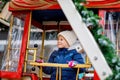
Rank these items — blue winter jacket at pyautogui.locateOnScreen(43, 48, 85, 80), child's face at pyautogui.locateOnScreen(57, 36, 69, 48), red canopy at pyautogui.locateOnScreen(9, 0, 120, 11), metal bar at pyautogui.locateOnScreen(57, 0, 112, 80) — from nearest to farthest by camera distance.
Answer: metal bar at pyautogui.locateOnScreen(57, 0, 112, 80) < red canopy at pyautogui.locateOnScreen(9, 0, 120, 11) < blue winter jacket at pyautogui.locateOnScreen(43, 48, 85, 80) < child's face at pyautogui.locateOnScreen(57, 36, 69, 48)

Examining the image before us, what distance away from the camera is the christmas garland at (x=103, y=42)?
8.61 feet

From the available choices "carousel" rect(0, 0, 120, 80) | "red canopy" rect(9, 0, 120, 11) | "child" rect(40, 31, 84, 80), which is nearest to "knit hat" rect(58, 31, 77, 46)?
"child" rect(40, 31, 84, 80)

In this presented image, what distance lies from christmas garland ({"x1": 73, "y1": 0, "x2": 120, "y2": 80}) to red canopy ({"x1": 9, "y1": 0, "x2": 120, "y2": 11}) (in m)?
0.67

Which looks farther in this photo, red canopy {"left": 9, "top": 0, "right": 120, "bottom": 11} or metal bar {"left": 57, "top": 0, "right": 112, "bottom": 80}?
red canopy {"left": 9, "top": 0, "right": 120, "bottom": 11}

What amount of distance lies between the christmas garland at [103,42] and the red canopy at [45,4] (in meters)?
0.67

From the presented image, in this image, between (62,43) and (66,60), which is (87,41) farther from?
(62,43)

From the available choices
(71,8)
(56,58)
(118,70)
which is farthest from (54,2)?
(118,70)

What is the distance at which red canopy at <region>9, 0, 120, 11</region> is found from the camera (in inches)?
137

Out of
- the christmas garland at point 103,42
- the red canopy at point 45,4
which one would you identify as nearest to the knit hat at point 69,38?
the red canopy at point 45,4

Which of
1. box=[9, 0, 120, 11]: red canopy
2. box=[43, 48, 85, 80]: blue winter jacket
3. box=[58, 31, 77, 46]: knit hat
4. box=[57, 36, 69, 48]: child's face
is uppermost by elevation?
box=[9, 0, 120, 11]: red canopy

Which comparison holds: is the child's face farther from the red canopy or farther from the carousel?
the red canopy

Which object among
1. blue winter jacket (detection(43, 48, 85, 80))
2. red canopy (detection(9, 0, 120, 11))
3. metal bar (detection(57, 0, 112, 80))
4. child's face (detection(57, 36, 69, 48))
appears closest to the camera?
metal bar (detection(57, 0, 112, 80))

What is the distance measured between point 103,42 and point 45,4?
1142 mm

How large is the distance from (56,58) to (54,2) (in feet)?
1.93
